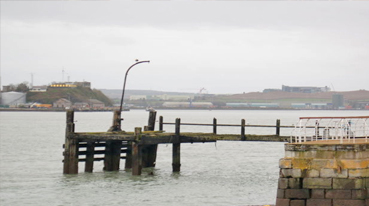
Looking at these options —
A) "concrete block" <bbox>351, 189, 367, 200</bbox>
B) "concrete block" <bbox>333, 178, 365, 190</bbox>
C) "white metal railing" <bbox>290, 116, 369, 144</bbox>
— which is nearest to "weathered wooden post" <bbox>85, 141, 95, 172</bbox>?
"white metal railing" <bbox>290, 116, 369, 144</bbox>

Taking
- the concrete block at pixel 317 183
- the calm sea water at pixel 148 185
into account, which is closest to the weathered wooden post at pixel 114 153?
the calm sea water at pixel 148 185

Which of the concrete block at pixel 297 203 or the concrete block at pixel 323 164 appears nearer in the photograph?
the concrete block at pixel 323 164

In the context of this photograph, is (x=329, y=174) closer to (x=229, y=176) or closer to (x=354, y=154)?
(x=354, y=154)

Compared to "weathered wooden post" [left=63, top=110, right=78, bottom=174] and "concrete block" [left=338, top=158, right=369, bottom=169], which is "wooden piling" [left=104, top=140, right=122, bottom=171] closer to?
"weathered wooden post" [left=63, top=110, right=78, bottom=174]

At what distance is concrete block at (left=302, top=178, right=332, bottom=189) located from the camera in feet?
68.6

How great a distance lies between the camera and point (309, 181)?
21.2 metres

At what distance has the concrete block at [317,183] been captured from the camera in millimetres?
20906

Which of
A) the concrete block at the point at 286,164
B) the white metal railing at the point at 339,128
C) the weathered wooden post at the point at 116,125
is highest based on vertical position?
the white metal railing at the point at 339,128

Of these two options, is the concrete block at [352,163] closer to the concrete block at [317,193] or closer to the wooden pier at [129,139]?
the concrete block at [317,193]

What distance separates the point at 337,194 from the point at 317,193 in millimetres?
614

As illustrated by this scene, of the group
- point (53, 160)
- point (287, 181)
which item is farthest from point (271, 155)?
point (287, 181)

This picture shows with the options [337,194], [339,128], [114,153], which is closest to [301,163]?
[337,194]

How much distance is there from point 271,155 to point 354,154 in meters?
39.4

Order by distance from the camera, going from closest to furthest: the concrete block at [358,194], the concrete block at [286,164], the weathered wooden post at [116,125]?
1. the concrete block at [358,194]
2. the concrete block at [286,164]
3. the weathered wooden post at [116,125]
